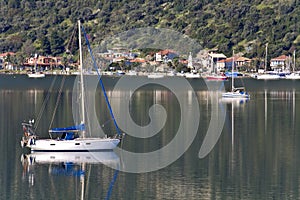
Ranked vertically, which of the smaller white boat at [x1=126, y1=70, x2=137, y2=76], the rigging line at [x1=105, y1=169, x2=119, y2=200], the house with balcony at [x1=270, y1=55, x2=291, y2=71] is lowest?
the rigging line at [x1=105, y1=169, x2=119, y2=200]

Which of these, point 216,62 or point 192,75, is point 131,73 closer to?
point 192,75

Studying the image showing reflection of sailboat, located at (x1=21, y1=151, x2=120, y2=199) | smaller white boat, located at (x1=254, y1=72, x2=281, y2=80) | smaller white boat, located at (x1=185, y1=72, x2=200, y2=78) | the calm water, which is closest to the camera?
the calm water

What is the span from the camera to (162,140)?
52.4 meters

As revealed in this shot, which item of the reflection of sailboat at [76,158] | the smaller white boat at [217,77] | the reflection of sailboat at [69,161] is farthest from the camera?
the smaller white boat at [217,77]

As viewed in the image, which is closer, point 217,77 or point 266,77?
point 217,77

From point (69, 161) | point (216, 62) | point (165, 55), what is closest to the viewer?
point (69, 161)

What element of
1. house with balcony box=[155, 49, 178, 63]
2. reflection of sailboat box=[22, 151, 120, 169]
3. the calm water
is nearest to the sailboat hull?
reflection of sailboat box=[22, 151, 120, 169]

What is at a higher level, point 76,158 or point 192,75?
point 192,75

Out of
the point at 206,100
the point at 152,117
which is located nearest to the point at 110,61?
the point at 206,100

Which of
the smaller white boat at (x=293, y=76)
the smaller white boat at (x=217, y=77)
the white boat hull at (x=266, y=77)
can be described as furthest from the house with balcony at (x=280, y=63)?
the smaller white boat at (x=217, y=77)

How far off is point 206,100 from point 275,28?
350 feet

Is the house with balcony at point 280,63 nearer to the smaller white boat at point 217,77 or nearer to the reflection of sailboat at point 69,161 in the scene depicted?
the smaller white boat at point 217,77

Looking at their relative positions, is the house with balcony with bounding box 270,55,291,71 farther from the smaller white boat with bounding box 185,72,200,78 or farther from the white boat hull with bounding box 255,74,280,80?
the smaller white boat with bounding box 185,72,200,78

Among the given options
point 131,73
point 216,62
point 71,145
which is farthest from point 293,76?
point 71,145
